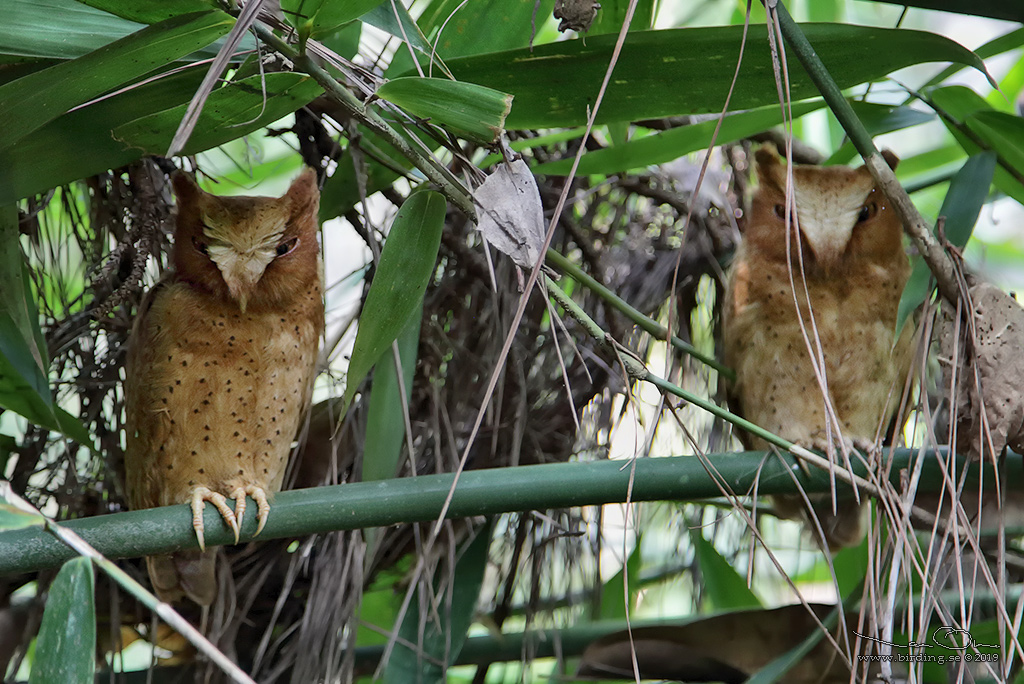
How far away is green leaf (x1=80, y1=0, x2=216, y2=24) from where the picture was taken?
2.56 ft

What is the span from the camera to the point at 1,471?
1248mm

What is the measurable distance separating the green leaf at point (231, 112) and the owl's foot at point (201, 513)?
0.39 metres

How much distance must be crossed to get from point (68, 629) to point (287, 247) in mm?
721

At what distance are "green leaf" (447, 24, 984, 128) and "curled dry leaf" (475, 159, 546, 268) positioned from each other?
23 cm

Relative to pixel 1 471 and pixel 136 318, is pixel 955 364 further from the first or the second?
pixel 1 471

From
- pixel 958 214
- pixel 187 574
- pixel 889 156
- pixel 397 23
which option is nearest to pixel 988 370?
pixel 958 214

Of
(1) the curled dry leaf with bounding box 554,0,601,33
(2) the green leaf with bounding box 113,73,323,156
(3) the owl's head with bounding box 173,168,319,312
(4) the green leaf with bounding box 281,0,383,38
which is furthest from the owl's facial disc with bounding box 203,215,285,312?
(1) the curled dry leaf with bounding box 554,0,601,33

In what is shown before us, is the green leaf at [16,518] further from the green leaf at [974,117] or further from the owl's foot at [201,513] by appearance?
the green leaf at [974,117]

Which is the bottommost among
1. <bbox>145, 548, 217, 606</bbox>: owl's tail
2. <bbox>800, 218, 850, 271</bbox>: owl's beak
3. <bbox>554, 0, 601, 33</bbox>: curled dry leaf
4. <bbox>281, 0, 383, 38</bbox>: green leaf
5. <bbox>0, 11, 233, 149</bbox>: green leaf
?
<bbox>145, 548, 217, 606</bbox>: owl's tail

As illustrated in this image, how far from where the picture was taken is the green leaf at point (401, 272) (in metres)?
0.94

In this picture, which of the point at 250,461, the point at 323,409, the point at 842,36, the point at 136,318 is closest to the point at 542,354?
the point at 323,409

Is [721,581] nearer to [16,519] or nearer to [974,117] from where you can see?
[974,117]

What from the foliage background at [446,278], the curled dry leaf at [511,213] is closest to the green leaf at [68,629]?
the foliage background at [446,278]

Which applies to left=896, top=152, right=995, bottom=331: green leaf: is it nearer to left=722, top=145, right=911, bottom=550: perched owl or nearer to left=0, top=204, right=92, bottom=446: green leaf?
left=722, top=145, right=911, bottom=550: perched owl
